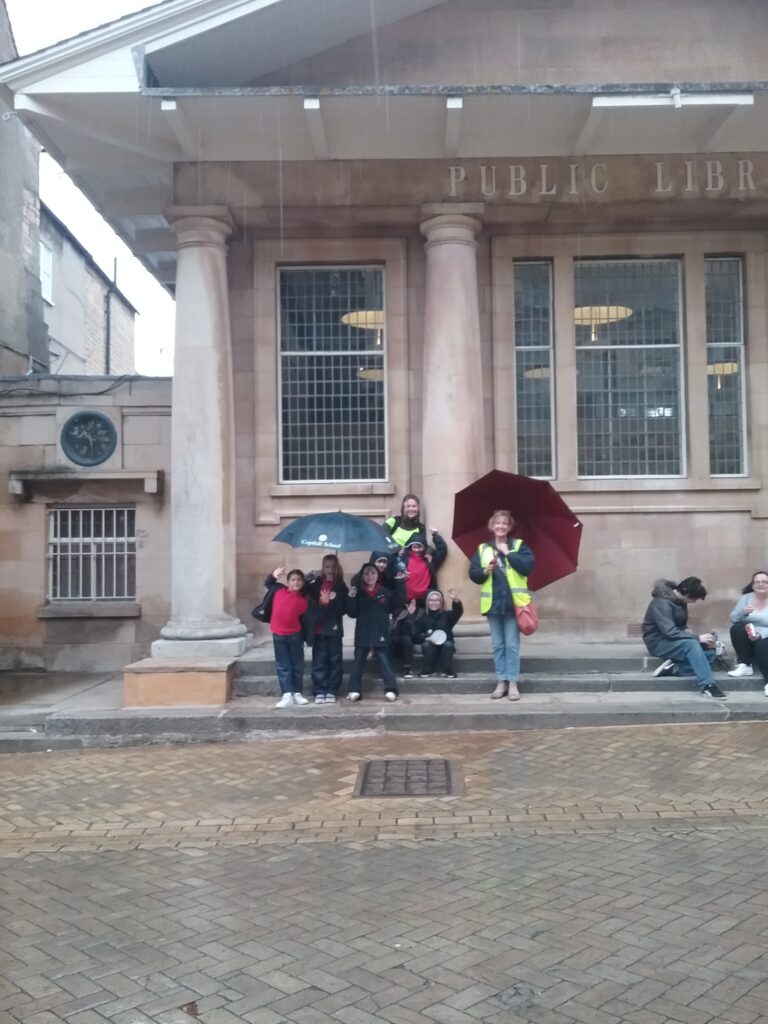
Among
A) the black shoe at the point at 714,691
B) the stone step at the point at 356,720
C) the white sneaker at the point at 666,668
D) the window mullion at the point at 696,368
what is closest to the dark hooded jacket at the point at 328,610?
the stone step at the point at 356,720

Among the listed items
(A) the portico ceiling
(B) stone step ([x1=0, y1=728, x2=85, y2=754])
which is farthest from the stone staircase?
(A) the portico ceiling

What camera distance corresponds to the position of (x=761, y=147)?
12203mm

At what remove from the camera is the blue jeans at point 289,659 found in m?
10.1

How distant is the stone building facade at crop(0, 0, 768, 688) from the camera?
11.4m

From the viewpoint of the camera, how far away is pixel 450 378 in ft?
38.8

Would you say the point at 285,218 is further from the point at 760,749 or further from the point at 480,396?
the point at 760,749

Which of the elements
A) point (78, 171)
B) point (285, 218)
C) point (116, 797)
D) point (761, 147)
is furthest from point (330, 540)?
point (761, 147)

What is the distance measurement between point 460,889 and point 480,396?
737cm

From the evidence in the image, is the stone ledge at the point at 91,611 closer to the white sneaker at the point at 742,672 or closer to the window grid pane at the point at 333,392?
the window grid pane at the point at 333,392

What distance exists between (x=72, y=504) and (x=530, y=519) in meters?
6.10

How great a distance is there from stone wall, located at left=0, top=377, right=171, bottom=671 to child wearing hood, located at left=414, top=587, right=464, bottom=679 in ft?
12.7

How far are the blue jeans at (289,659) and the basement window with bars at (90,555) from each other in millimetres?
3711

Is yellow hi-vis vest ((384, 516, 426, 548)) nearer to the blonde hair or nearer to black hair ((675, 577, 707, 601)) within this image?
the blonde hair

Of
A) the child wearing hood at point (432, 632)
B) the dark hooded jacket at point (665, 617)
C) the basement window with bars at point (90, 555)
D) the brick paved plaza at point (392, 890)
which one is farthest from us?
the basement window with bars at point (90, 555)
